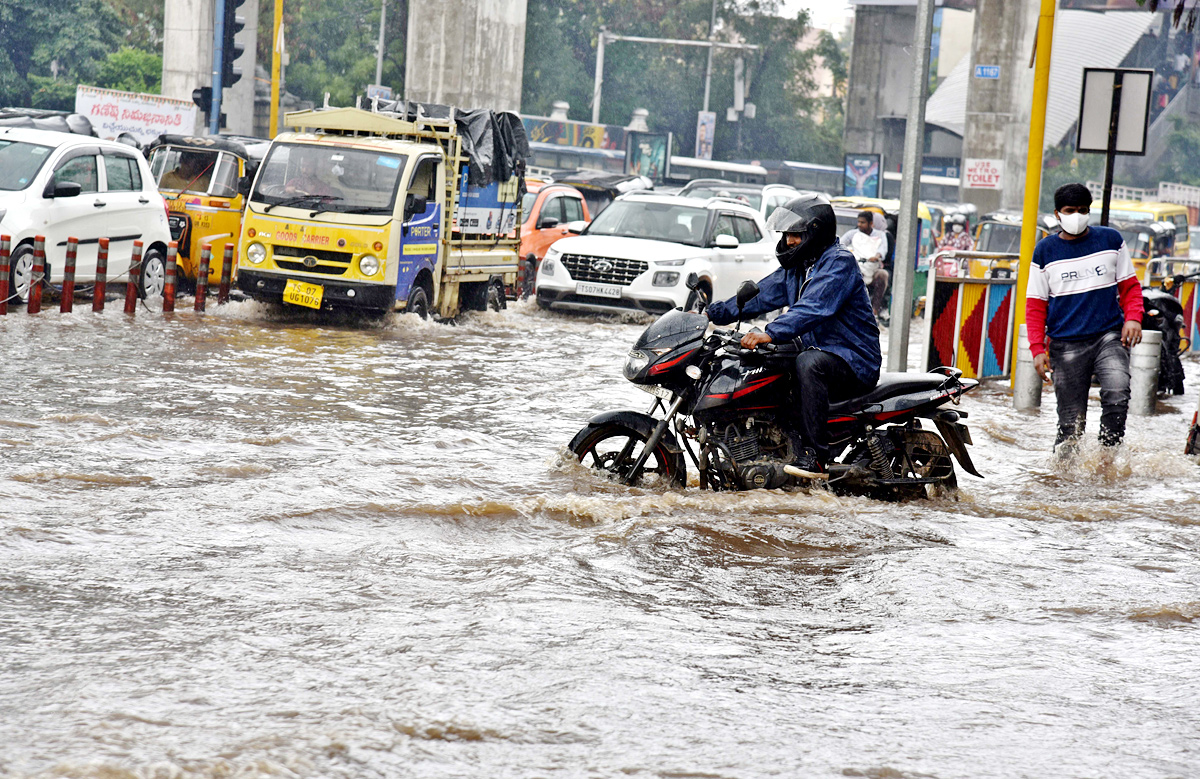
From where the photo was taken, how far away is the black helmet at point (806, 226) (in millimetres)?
6996

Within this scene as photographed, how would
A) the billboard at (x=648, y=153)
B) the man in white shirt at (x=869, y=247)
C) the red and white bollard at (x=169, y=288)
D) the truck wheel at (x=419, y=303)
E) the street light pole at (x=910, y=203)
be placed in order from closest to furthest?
the street light pole at (x=910, y=203) < the red and white bollard at (x=169, y=288) < the truck wheel at (x=419, y=303) < the man in white shirt at (x=869, y=247) < the billboard at (x=648, y=153)

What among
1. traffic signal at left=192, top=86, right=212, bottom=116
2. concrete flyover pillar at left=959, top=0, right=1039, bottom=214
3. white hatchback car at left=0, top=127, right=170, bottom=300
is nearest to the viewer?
white hatchback car at left=0, top=127, right=170, bottom=300

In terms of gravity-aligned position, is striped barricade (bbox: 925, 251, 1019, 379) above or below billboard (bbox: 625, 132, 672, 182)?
below

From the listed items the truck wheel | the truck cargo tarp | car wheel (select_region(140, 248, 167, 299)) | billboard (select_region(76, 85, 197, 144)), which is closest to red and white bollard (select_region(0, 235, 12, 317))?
car wheel (select_region(140, 248, 167, 299))

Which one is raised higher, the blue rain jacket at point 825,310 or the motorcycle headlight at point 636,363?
the blue rain jacket at point 825,310

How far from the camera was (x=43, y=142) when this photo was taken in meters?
14.3

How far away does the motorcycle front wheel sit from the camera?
7160 mm

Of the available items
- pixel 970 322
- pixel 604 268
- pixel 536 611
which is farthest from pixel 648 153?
pixel 536 611

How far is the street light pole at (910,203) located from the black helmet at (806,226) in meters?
5.58

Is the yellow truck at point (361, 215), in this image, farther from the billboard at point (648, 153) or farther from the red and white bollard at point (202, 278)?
the billboard at point (648, 153)

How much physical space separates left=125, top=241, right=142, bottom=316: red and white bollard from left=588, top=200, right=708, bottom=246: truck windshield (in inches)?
248

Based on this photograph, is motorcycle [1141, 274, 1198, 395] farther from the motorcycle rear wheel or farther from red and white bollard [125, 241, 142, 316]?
red and white bollard [125, 241, 142, 316]

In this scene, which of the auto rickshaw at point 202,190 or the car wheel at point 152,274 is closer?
the car wheel at point 152,274

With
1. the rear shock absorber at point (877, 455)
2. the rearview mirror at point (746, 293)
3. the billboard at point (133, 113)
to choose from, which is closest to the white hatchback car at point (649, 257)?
the rear shock absorber at point (877, 455)
